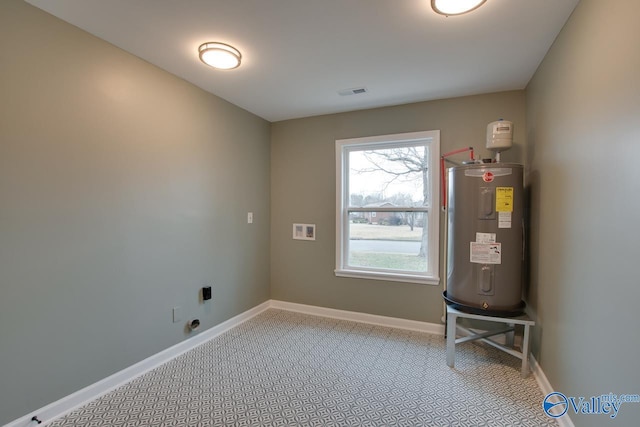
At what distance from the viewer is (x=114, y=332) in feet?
6.90

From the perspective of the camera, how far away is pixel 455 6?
62.3 inches

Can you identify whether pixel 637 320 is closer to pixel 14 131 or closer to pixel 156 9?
pixel 156 9

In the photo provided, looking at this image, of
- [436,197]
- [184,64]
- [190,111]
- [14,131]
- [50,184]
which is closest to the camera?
[14,131]

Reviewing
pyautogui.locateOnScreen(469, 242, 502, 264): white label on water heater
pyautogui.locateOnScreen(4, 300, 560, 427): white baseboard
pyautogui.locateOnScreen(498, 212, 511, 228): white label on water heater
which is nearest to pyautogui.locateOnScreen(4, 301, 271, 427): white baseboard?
pyautogui.locateOnScreen(4, 300, 560, 427): white baseboard

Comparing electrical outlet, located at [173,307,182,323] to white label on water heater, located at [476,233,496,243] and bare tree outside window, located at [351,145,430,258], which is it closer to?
bare tree outside window, located at [351,145,430,258]

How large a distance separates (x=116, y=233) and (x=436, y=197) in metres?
2.92

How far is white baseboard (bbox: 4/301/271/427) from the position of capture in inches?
67.8

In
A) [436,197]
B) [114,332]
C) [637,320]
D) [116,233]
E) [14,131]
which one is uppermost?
[14,131]

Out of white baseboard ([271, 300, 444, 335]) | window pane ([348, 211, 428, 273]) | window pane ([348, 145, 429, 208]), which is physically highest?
window pane ([348, 145, 429, 208])

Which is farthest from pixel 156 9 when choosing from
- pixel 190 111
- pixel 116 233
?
pixel 116 233

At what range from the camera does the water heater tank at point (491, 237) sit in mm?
2238

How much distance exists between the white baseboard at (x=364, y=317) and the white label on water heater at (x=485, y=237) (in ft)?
4.00

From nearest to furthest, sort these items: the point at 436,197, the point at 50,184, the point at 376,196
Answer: the point at 50,184, the point at 436,197, the point at 376,196

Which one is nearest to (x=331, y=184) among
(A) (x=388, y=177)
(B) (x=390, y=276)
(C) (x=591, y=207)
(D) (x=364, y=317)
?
(A) (x=388, y=177)
